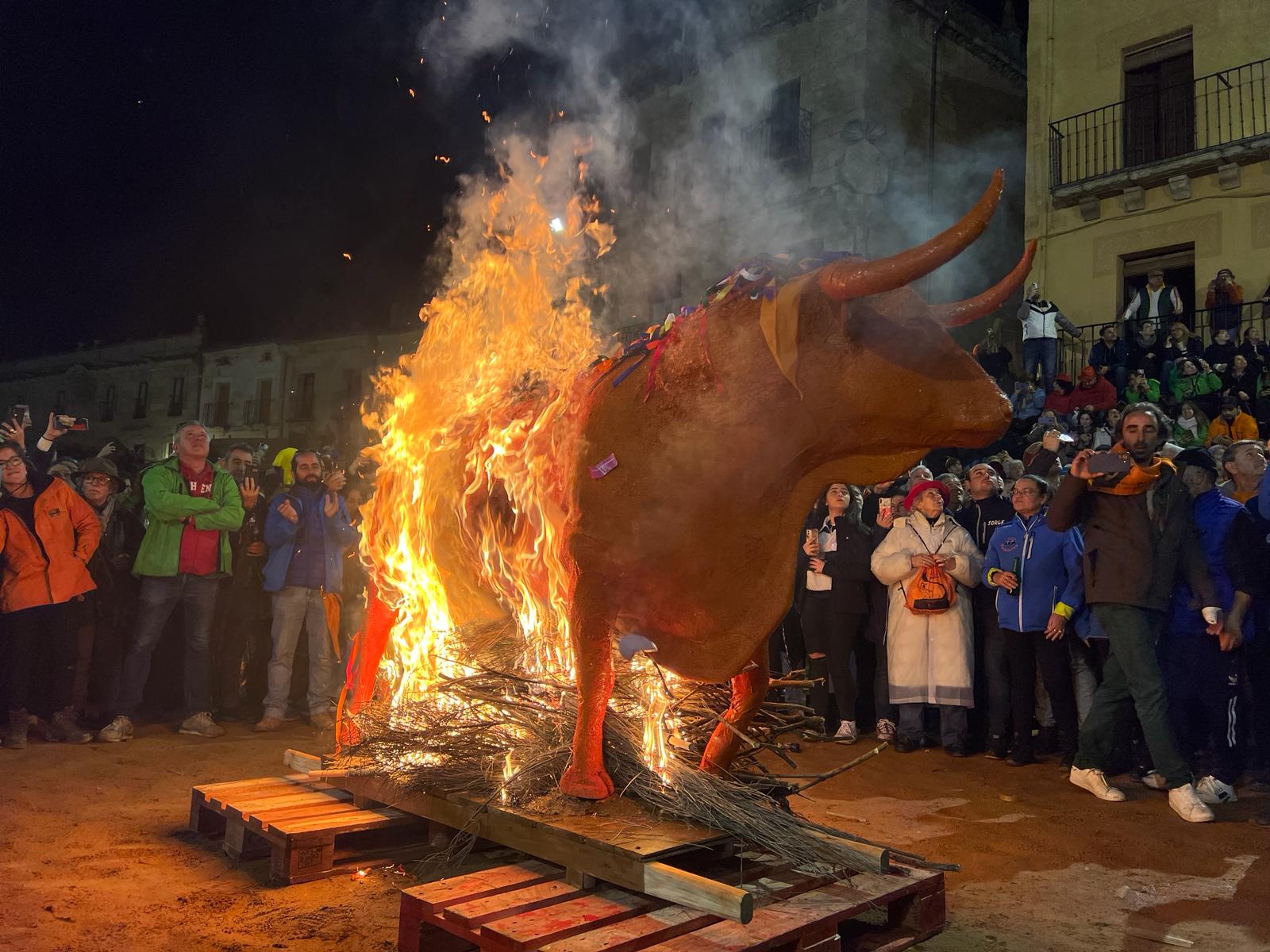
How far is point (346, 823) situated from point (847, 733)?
509cm

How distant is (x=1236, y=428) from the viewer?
11766mm

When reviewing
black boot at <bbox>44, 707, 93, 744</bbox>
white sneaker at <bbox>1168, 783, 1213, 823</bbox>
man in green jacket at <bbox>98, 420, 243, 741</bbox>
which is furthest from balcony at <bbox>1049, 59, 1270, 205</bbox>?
black boot at <bbox>44, 707, 93, 744</bbox>

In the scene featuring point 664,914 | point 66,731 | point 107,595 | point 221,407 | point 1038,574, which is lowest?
point 66,731

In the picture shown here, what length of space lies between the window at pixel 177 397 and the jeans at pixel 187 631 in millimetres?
38234

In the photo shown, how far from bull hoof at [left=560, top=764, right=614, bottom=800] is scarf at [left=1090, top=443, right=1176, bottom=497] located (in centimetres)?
423

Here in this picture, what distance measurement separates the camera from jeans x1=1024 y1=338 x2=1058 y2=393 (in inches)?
619

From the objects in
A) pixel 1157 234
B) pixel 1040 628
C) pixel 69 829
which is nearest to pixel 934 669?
pixel 1040 628

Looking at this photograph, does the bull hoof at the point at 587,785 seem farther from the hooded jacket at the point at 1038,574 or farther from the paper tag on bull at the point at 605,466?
the hooded jacket at the point at 1038,574

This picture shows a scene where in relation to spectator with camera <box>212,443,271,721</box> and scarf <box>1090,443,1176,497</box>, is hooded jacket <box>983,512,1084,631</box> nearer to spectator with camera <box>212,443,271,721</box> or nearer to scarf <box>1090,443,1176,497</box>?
scarf <box>1090,443,1176,497</box>

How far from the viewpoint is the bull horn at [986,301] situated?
280cm

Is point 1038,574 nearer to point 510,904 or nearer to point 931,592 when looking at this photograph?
point 931,592

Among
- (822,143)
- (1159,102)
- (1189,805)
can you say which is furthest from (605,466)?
(822,143)

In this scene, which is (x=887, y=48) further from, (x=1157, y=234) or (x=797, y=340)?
(x=797, y=340)

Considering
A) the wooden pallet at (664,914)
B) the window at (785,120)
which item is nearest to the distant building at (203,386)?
the window at (785,120)
